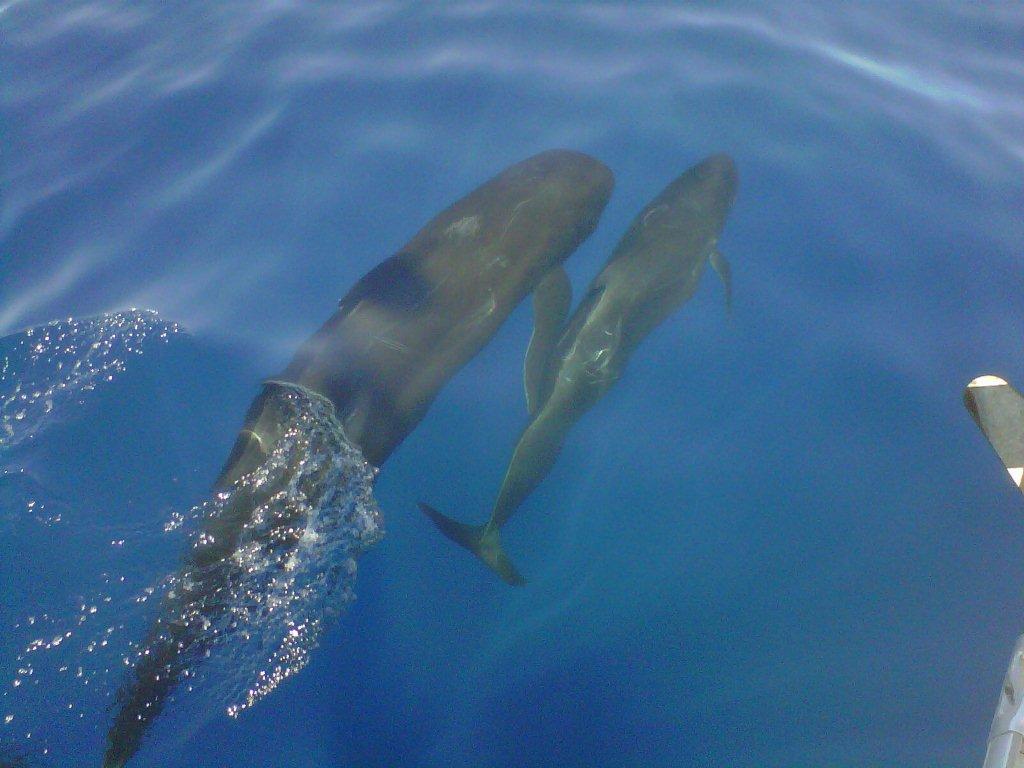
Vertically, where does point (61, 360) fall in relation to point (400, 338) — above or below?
below

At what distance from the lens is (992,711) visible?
16.8 ft

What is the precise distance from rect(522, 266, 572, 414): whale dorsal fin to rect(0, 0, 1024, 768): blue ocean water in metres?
0.16

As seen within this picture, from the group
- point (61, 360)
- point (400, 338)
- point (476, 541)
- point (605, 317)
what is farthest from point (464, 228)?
point (61, 360)

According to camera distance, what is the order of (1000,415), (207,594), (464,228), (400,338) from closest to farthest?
(1000,415)
(207,594)
(400,338)
(464,228)

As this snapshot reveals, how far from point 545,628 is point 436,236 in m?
3.42

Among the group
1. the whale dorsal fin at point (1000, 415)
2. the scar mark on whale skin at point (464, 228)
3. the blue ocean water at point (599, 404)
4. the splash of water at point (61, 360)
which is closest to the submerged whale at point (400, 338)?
the scar mark on whale skin at point (464, 228)

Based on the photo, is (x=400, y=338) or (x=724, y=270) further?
(x=724, y=270)

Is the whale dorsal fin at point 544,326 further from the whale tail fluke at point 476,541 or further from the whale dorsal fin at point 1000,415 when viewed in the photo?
the whale dorsal fin at point 1000,415

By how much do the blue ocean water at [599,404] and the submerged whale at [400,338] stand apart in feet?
0.74

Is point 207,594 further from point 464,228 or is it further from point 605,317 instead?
point 605,317

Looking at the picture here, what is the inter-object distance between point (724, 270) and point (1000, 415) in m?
3.19

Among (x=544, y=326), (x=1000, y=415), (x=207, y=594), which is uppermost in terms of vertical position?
(x=1000, y=415)

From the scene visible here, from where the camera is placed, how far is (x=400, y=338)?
6.39 metres

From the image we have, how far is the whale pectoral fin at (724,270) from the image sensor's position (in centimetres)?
713
